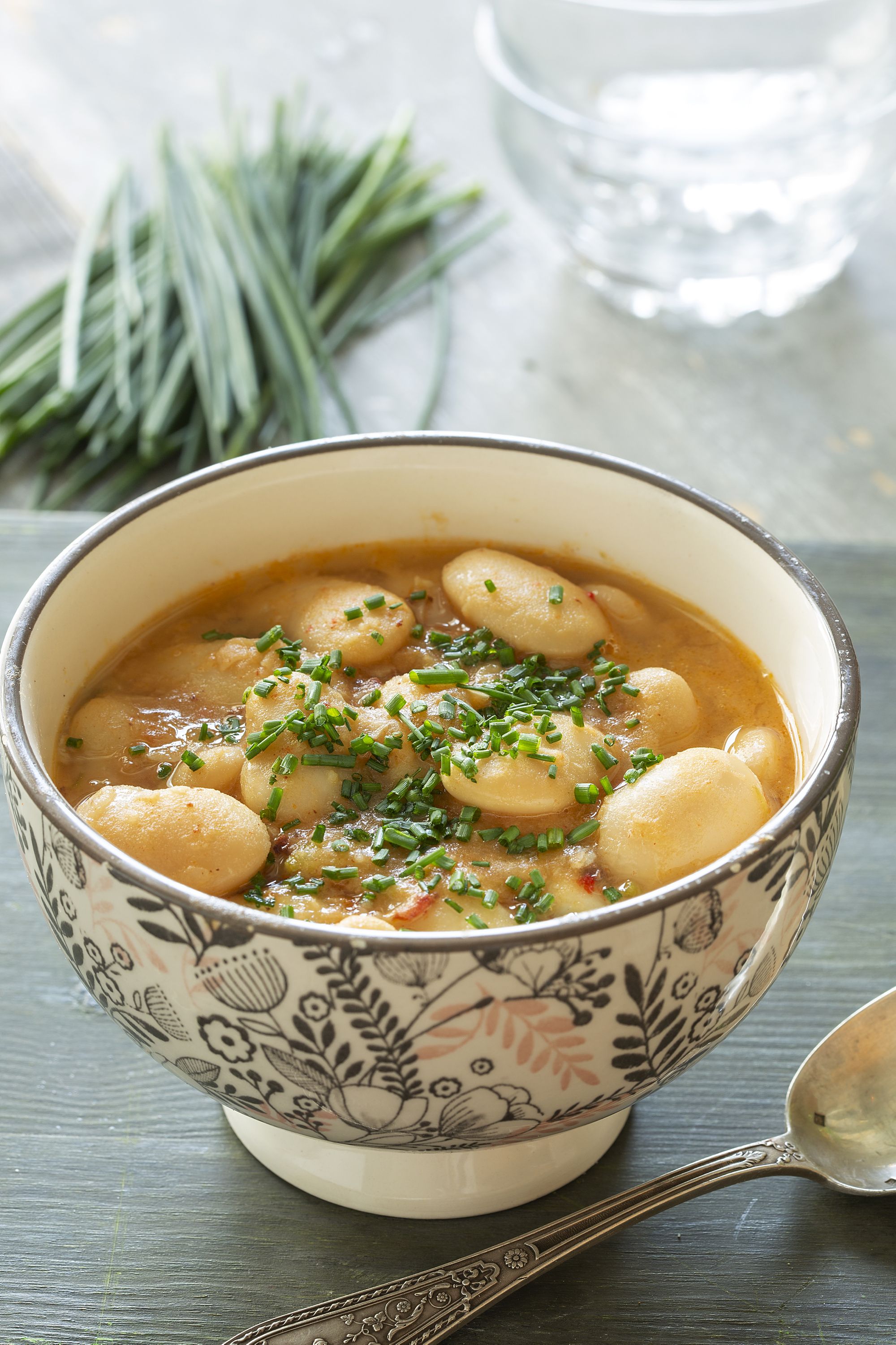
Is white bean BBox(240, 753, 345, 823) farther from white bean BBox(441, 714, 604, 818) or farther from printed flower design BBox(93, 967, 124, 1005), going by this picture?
printed flower design BBox(93, 967, 124, 1005)

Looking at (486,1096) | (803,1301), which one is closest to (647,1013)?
(486,1096)

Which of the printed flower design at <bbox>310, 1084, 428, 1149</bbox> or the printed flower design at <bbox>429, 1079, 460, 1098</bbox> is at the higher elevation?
the printed flower design at <bbox>429, 1079, 460, 1098</bbox>

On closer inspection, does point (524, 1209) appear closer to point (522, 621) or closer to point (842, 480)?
point (522, 621)

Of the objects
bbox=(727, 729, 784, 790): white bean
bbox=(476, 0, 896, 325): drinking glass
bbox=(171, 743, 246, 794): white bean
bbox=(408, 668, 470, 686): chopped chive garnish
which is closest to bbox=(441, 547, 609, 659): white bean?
bbox=(408, 668, 470, 686): chopped chive garnish

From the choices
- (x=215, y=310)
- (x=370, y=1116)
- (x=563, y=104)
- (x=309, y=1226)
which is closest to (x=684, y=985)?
(x=370, y=1116)

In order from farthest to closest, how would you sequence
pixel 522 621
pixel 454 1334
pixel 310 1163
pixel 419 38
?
pixel 419 38, pixel 522 621, pixel 310 1163, pixel 454 1334

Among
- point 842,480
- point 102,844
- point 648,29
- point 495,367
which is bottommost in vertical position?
point 842,480

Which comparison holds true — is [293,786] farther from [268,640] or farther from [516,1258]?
[516,1258]

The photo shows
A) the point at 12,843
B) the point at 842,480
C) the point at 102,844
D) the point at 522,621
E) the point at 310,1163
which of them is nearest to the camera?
the point at 102,844
